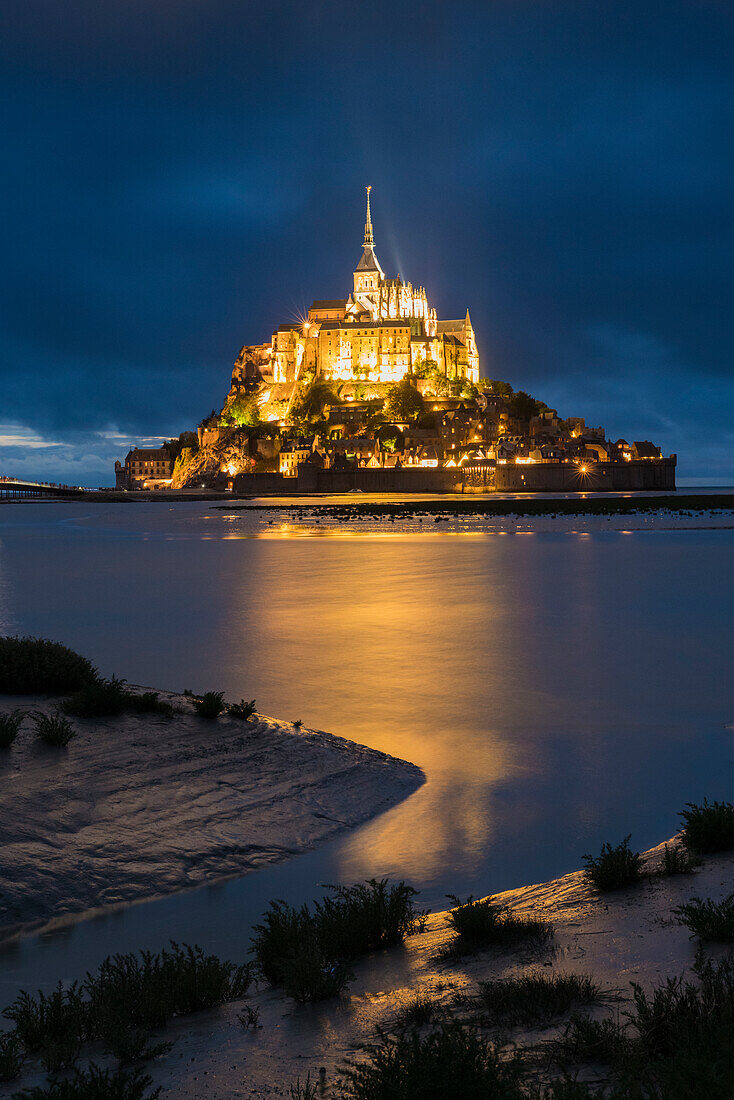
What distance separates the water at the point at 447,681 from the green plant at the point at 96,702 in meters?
1.97

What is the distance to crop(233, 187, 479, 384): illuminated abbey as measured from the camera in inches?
5162

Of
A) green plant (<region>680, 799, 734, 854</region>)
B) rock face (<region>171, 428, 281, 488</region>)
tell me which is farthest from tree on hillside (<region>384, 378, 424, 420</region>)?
green plant (<region>680, 799, 734, 854</region>)

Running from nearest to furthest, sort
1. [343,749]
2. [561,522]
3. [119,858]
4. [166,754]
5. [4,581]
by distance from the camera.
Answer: [119,858] < [166,754] < [343,749] < [4,581] < [561,522]

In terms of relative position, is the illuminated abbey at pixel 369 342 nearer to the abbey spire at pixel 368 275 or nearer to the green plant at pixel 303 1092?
the abbey spire at pixel 368 275

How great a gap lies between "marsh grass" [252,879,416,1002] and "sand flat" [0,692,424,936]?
1.22m

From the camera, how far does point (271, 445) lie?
126812mm

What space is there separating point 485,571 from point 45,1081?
73.6 feet

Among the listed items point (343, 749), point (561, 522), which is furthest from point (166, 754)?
point (561, 522)

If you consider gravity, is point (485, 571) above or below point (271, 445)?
below

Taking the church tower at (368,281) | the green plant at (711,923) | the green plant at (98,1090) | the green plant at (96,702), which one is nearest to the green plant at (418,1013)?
the green plant at (98,1090)

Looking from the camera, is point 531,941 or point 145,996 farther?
point 531,941

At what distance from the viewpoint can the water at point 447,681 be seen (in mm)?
5434

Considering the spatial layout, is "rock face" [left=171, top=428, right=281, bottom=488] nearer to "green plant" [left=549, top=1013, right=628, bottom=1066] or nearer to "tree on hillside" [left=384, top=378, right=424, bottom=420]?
"tree on hillside" [left=384, top=378, right=424, bottom=420]

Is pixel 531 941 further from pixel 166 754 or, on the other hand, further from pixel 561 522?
pixel 561 522
